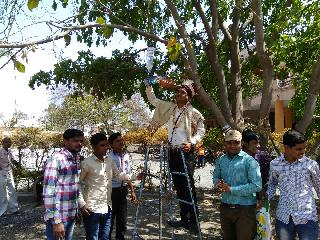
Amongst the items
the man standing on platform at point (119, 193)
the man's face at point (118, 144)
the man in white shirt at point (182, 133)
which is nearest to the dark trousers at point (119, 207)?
the man standing on platform at point (119, 193)

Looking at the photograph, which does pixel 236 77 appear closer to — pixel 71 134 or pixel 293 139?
pixel 293 139

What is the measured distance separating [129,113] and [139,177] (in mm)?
36550

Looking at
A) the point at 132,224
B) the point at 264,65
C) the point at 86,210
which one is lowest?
the point at 132,224

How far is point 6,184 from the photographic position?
388 inches

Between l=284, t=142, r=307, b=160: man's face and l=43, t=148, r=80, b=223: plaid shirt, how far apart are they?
220 cm

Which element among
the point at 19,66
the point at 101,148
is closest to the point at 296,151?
the point at 101,148

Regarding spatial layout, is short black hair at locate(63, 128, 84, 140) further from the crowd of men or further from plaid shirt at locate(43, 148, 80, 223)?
plaid shirt at locate(43, 148, 80, 223)

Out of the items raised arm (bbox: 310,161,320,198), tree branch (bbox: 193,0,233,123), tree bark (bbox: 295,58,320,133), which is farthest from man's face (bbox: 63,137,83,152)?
tree bark (bbox: 295,58,320,133)

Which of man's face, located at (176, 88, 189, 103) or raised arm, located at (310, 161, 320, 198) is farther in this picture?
man's face, located at (176, 88, 189, 103)

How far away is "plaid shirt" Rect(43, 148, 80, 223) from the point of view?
13.7 ft

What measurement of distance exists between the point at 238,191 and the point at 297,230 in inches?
26.5

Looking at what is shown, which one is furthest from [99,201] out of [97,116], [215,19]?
[97,116]

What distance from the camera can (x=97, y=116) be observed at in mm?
37969

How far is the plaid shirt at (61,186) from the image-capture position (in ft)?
13.7
